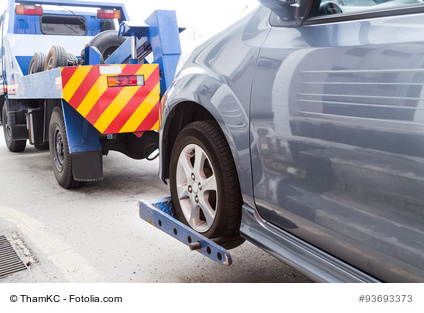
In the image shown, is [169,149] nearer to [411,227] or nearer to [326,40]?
[326,40]

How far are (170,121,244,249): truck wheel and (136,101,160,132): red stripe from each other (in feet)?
5.21

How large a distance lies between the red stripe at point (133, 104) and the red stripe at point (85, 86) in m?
0.37

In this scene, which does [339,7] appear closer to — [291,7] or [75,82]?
[291,7]

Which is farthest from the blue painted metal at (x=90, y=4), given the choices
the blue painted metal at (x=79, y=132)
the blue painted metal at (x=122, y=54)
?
the blue painted metal at (x=79, y=132)

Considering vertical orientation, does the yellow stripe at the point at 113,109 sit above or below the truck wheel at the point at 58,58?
below

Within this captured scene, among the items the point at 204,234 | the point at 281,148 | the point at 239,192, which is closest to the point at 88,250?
the point at 204,234

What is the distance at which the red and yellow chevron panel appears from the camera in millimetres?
4000

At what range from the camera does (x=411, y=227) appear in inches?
52.9

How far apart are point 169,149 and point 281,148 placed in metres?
1.27

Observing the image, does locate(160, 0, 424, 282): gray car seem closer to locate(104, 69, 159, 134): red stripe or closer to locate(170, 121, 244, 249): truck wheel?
locate(170, 121, 244, 249): truck wheel

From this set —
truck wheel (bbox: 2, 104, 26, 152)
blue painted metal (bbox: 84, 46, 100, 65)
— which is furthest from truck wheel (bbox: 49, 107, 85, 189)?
truck wheel (bbox: 2, 104, 26, 152)

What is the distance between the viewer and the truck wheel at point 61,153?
4637 mm

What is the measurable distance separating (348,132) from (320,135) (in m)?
0.13

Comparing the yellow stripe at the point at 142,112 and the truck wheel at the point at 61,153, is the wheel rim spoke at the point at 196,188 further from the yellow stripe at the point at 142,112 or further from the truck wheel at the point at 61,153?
the truck wheel at the point at 61,153
